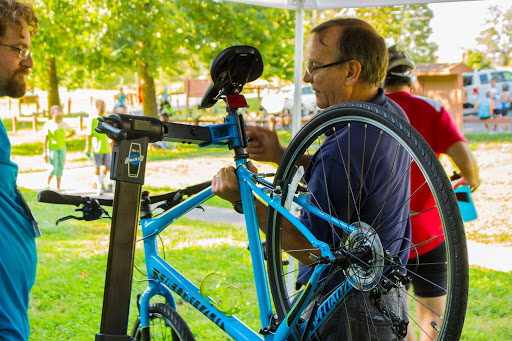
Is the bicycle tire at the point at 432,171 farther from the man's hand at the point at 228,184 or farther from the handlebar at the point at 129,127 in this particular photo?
the handlebar at the point at 129,127

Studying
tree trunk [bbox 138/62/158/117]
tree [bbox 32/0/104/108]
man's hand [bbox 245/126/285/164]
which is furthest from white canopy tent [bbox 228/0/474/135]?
tree trunk [bbox 138/62/158/117]

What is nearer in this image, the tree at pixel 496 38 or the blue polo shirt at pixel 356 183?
the blue polo shirt at pixel 356 183

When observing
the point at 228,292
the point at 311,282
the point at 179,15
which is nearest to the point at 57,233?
the point at 228,292

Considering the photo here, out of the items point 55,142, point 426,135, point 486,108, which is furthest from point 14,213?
point 486,108

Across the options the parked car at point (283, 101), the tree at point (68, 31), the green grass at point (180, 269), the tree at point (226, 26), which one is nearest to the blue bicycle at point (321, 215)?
the green grass at point (180, 269)

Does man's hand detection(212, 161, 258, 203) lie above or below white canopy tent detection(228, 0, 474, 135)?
below

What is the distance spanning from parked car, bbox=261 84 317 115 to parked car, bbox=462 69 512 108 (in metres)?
6.52

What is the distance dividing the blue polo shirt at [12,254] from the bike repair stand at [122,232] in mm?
472

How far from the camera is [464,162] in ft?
11.4

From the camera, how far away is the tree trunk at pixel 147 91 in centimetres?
1720

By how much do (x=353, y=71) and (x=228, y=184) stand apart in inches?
25.0

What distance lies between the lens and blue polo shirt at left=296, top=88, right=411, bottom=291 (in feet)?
5.90

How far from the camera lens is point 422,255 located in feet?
10.1

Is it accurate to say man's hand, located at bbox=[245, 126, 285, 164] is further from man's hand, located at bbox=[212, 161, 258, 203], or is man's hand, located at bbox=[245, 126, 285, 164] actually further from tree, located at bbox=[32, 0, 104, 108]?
tree, located at bbox=[32, 0, 104, 108]
